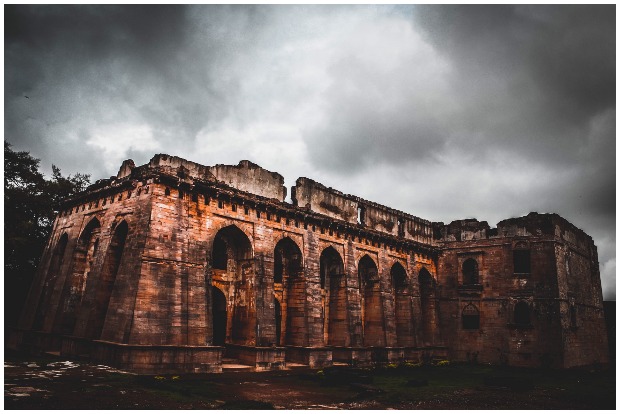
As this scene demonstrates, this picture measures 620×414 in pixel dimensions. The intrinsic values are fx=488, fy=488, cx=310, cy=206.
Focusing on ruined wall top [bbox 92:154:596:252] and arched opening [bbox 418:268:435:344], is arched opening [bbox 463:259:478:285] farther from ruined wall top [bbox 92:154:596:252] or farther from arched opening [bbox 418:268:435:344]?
arched opening [bbox 418:268:435:344]

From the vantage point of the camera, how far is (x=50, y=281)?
68.3 feet

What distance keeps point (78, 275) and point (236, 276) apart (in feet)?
21.0

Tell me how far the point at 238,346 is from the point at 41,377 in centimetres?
789

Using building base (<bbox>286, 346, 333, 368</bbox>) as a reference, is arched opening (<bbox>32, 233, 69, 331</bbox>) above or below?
above

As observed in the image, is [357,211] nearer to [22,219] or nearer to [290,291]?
[290,291]

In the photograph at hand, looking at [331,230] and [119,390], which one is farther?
[331,230]

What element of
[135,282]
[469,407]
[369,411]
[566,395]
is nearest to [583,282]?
[566,395]

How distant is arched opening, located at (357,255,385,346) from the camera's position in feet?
81.3

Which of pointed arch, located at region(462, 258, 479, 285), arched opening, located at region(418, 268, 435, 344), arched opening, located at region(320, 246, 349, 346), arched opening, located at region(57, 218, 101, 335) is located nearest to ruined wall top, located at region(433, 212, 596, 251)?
pointed arch, located at region(462, 258, 479, 285)

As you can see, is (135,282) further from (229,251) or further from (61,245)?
(61,245)

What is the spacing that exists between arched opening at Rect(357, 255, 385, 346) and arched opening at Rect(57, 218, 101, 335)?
12.7 metres

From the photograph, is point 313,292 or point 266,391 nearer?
point 266,391

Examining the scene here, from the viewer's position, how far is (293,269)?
861 inches

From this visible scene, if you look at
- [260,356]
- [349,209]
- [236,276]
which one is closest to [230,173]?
[236,276]
